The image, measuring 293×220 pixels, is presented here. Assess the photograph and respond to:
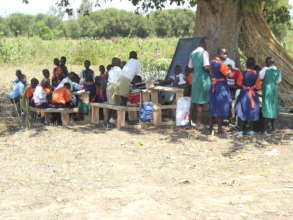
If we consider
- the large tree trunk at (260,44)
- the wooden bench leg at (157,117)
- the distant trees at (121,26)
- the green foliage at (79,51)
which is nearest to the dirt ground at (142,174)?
the wooden bench leg at (157,117)

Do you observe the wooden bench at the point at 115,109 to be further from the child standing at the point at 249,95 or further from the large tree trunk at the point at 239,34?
the large tree trunk at the point at 239,34

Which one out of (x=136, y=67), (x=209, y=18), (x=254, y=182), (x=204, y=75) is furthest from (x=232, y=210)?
(x=209, y=18)

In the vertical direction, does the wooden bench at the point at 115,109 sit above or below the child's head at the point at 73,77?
below

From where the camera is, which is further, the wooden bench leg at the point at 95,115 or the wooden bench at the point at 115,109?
the wooden bench leg at the point at 95,115

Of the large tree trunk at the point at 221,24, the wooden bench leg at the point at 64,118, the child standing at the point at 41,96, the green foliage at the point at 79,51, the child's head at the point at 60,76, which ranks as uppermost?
the large tree trunk at the point at 221,24

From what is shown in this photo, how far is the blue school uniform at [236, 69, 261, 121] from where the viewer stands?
8508mm

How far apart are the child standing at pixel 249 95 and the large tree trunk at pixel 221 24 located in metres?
1.99

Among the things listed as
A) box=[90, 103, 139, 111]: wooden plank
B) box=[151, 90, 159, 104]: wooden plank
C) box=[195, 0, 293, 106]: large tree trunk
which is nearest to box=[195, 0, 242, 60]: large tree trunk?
box=[195, 0, 293, 106]: large tree trunk

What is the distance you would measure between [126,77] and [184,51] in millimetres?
1823

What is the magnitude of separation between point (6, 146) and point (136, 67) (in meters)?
2.90

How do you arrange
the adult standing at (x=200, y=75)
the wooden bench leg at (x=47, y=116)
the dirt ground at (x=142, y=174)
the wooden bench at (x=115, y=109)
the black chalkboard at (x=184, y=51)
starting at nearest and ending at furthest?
the dirt ground at (x=142, y=174), the adult standing at (x=200, y=75), the wooden bench at (x=115, y=109), the wooden bench leg at (x=47, y=116), the black chalkboard at (x=184, y=51)

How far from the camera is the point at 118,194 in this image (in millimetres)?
5664

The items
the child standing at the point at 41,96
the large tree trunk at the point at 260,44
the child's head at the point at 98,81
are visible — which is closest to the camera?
the child standing at the point at 41,96

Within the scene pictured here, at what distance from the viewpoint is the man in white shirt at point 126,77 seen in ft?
30.5
